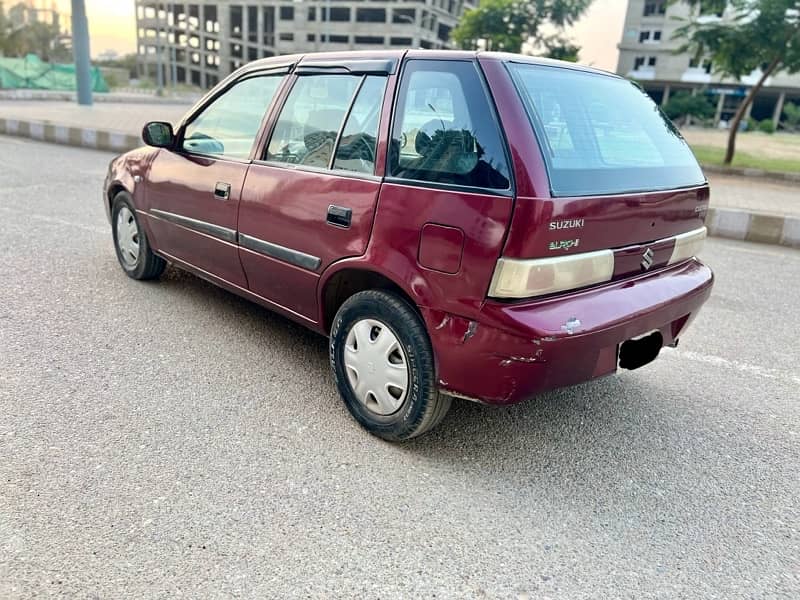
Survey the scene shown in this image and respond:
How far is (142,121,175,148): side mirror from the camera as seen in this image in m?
3.91

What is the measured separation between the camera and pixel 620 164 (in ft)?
8.65

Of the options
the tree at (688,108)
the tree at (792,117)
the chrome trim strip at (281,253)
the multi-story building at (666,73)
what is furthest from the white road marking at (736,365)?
the multi-story building at (666,73)

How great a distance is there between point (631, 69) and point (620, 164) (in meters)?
70.7

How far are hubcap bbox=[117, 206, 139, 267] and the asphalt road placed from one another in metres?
0.68

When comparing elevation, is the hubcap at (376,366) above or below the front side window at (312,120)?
below

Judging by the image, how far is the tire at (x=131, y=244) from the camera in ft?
14.7

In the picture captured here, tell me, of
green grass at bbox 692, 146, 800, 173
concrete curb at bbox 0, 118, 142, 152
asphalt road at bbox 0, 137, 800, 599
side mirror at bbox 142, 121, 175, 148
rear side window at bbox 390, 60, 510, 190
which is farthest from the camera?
green grass at bbox 692, 146, 800, 173

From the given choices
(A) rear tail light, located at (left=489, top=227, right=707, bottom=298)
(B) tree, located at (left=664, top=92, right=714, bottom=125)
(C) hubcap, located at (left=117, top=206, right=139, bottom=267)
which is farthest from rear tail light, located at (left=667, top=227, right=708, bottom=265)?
(B) tree, located at (left=664, top=92, right=714, bottom=125)

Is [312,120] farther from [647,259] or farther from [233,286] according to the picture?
[647,259]

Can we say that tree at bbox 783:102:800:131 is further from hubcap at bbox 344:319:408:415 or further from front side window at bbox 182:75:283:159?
hubcap at bbox 344:319:408:415

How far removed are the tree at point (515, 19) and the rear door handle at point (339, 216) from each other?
37298 millimetres

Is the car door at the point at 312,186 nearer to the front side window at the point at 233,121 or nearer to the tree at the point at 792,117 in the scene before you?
the front side window at the point at 233,121

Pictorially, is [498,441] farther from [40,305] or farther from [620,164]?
[40,305]

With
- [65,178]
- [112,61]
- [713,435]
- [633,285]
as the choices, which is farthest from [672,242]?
[112,61]
